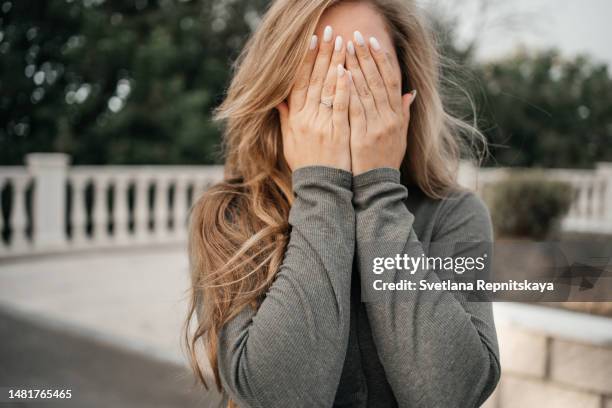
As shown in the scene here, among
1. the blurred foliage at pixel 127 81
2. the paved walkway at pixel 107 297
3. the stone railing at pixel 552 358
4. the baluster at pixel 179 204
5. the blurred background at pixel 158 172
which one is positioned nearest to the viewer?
the stone railing at pixel 552 358

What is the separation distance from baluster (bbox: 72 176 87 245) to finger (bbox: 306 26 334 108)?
7010mm

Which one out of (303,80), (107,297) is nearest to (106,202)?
(107,297)

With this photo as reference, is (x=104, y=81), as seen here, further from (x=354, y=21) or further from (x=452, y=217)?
(x=452, y=217)

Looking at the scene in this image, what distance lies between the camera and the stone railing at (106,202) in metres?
7.11

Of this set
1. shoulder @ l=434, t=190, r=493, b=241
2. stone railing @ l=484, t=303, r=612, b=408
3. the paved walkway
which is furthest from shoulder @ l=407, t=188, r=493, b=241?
the paved walkway

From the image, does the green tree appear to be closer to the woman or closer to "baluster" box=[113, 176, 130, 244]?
"baluster" box=[113, 176, 130, 244]

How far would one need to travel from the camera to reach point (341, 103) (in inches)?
50.1

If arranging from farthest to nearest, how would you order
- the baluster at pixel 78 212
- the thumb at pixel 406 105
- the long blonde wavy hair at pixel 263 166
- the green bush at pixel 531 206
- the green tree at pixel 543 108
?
the green tree at pixel 543 108, the baluster at pixel 78 212, the green bush at pixel 531 206, the thumb at pixel 406 105, the long blonde wavy hair at pixel 263 166

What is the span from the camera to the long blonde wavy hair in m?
1.25

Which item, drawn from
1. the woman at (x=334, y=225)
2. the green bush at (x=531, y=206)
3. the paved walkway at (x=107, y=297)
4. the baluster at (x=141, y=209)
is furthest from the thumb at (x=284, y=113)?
the baluster at (x=141, y=209)

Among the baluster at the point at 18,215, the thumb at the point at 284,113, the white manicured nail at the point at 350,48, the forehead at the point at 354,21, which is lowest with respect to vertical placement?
the baluster at the point at 18,215

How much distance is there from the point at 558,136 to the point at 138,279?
1071cm

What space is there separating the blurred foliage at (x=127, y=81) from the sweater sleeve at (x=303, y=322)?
25.2 ft

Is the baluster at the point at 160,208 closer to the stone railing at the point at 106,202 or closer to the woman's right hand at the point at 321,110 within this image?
the stone railing at the point at 106,202
